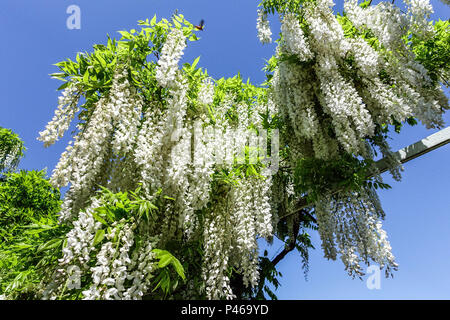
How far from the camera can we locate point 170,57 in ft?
9.14

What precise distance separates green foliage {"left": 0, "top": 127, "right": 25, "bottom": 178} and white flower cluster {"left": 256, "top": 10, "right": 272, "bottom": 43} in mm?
7733

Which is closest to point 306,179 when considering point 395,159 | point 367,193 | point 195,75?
point 367,193

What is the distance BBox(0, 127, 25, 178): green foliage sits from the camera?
7.71 m

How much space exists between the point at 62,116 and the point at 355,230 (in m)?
3.67

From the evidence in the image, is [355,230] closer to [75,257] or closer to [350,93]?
[350,93]

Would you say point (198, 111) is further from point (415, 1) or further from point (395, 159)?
point (415, 1)

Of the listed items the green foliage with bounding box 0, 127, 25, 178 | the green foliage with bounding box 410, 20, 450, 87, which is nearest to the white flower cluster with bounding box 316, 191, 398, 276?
the green foliage with bounding box 410, 20, 450, 87

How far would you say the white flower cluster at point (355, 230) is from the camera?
132 inches

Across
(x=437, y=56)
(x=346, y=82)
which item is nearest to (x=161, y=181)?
(x=346, y=82)

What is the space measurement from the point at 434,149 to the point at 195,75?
10.5 ft

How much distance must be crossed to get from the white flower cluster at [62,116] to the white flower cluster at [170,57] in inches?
34.2

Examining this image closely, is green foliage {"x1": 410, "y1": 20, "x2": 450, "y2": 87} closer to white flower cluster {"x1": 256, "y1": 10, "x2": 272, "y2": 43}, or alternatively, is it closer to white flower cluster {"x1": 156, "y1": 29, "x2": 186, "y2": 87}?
white flower cluster {"x1": 256, "y1": 10, "x2": 272, "y2": 43}

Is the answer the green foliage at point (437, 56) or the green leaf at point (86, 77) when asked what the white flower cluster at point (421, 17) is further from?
the green leaf at point (86, 77)

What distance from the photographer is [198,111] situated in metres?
3.19
